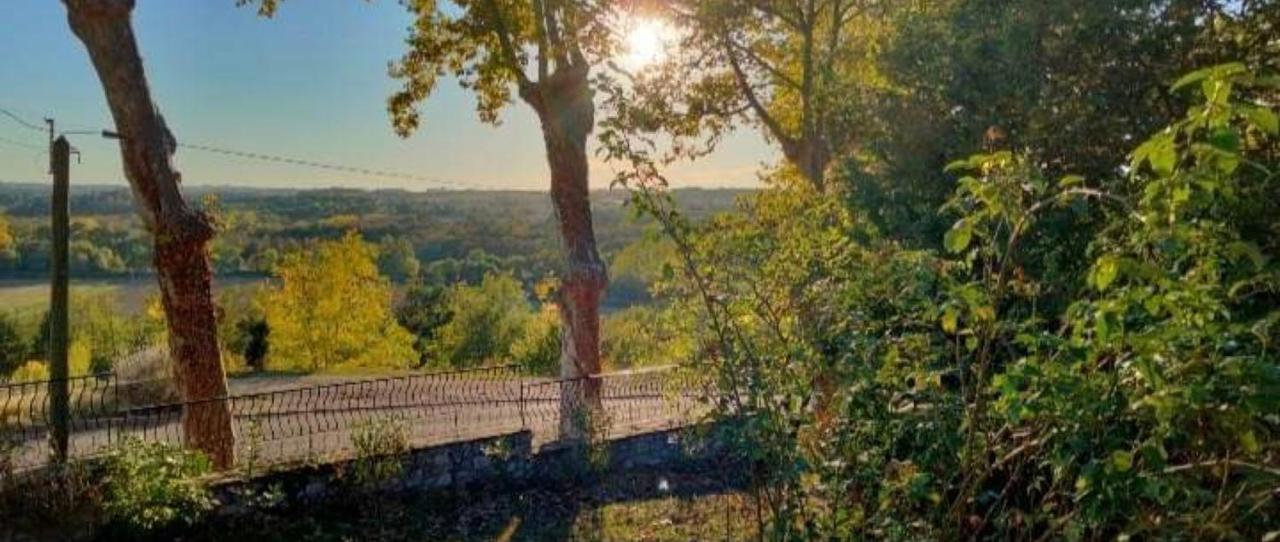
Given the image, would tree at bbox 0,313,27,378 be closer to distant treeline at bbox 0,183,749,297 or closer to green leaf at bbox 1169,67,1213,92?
distant treeline at bbox 0,183,749,297

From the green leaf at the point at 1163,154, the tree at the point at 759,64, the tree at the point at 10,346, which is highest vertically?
the tree at the point at 759,64

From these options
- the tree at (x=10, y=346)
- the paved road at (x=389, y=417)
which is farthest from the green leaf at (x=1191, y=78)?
the tree at (x=10, y=346)

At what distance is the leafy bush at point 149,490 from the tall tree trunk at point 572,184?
5556 millimetres

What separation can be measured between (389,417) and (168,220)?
296 centimetres

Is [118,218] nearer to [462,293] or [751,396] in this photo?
[462,293]

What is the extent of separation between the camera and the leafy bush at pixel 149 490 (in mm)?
6879

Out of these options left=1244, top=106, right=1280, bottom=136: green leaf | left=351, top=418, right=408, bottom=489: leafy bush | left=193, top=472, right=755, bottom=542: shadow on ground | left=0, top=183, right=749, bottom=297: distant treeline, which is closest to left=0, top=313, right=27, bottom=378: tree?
left=0, top=183, right=749, bottom=297: distant treeline

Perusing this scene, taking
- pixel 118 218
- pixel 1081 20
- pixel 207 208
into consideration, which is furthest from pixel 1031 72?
pixel 118 218

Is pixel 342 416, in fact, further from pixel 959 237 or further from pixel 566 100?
pixel 959 237

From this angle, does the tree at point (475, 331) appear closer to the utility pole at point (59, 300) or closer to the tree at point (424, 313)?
the tree at point (424, 313)

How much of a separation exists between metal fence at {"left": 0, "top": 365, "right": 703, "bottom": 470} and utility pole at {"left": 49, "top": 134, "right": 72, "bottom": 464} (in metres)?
0.27

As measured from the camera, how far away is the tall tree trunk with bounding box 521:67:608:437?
481 inches

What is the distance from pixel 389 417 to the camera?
9461 mm

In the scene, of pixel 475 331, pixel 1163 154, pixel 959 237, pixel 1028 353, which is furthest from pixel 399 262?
pixel 1163 154
